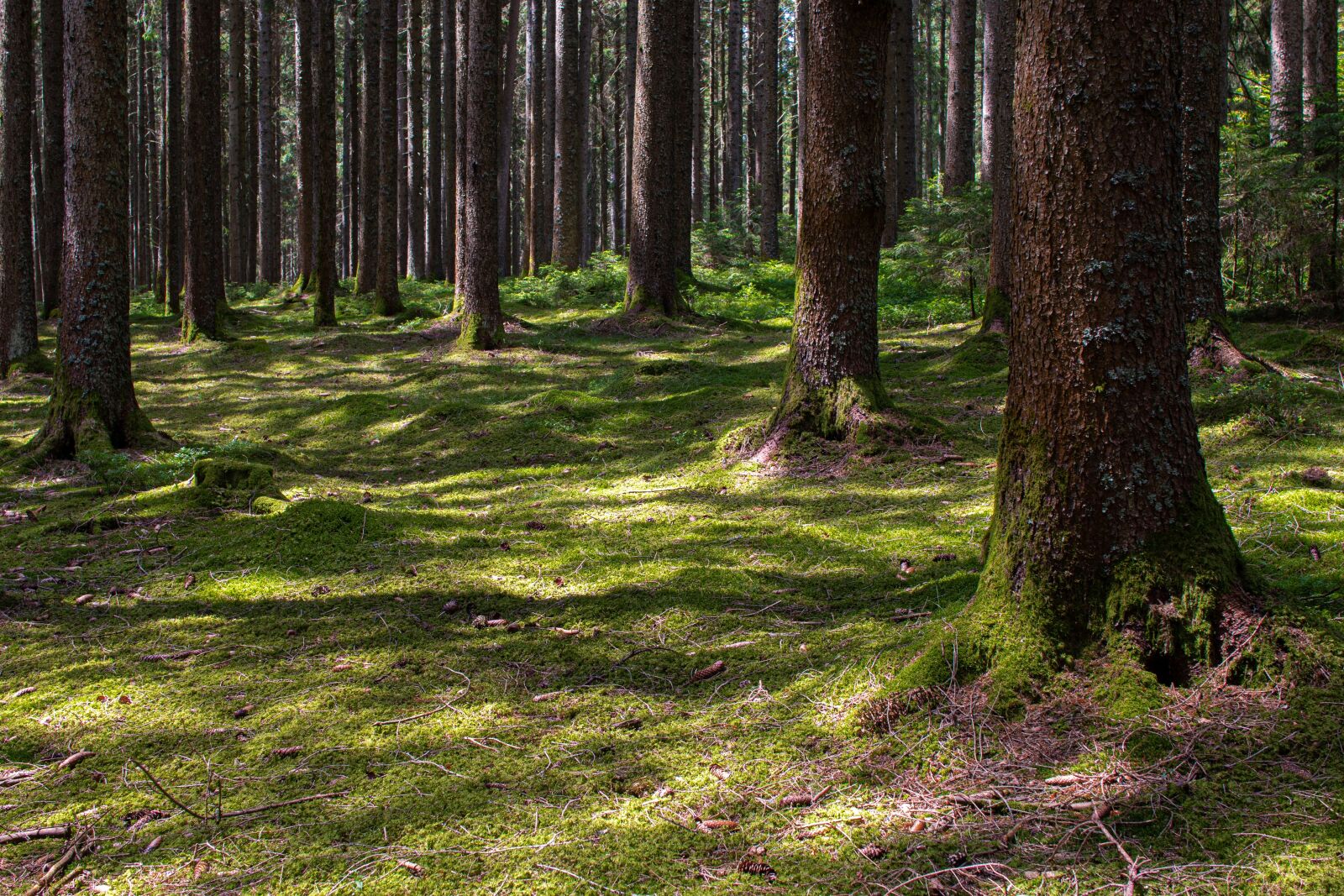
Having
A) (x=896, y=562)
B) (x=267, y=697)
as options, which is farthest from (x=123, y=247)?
(x=896, y=562)

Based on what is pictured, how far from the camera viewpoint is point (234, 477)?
6.95 m

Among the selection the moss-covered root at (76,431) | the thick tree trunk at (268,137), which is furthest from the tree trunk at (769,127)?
the moss-covered root at (76,431)

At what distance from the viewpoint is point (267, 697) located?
154 inches

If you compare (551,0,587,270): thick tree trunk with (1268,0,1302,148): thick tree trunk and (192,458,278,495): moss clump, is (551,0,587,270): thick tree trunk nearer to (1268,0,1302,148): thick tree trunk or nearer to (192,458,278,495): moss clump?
(1268,0,1302,148): thick tree trunk

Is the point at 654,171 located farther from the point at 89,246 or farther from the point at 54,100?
the point at 54,100

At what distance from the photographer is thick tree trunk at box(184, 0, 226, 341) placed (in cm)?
1560

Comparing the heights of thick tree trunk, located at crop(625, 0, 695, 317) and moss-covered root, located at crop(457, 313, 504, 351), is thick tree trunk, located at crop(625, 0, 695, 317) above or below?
above

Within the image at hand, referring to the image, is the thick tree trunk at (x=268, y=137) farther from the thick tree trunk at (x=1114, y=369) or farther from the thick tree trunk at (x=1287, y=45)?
the thick tree trunk at (x=1114, y=369)

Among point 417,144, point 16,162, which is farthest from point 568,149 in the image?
point 16,162

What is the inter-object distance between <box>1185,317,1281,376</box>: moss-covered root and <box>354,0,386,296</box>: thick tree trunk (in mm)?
16828

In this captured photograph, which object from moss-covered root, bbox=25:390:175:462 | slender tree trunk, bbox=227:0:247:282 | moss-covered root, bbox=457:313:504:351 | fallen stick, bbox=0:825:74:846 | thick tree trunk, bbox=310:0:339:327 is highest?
slender tree trunk, bbox=227:0:247:282

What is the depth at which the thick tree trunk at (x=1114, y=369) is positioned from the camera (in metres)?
3.07

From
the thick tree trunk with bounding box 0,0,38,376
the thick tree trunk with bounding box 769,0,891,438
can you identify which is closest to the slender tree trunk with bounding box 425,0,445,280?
the thick tree trunk with bounding box 0,0,38,376

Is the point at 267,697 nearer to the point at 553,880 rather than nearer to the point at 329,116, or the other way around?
the point at 553,880
